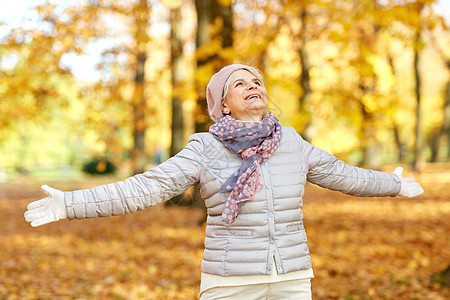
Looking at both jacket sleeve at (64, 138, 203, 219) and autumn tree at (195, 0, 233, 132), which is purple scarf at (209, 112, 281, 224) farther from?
autumn tree at (195, 0, 233, 132)

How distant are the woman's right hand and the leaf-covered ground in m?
4.10

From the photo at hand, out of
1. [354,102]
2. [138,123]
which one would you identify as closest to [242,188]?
[354,102]

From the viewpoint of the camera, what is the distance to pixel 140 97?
14703 mm

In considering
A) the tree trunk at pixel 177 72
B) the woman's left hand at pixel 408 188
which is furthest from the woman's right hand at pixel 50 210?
the tree trunk at pixel 177 72

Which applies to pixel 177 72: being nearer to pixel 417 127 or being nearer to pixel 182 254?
pixel 182 254

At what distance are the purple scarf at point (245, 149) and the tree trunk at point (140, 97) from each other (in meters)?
10.2

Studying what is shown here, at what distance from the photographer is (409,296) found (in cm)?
591

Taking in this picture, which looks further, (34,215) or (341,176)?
(341,176)

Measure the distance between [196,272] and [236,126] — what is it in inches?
209

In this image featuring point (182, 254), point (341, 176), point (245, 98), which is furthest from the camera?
point (182, 254)

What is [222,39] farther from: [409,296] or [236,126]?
[236,126]

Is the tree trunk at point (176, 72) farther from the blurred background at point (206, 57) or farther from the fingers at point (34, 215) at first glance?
the fingers at point (34, 215)

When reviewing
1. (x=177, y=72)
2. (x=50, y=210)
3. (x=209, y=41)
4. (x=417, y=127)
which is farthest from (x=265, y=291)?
(x=417, y=127)

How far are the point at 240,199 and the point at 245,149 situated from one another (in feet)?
0.80
